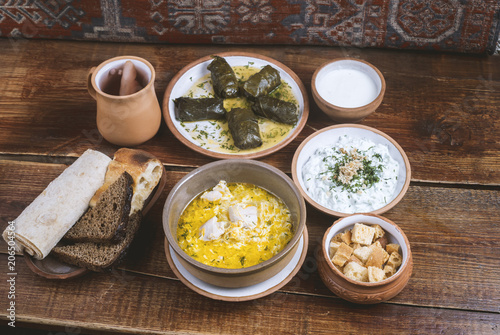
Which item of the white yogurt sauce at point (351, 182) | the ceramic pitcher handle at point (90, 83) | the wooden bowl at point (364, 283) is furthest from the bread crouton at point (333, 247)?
the ceramic pitcher handle at point (90, 83)

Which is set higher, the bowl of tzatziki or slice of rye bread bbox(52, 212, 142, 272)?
the bowl of tzatziki

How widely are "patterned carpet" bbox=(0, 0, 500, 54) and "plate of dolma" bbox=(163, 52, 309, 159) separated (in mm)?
291

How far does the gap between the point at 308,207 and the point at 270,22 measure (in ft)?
3.96

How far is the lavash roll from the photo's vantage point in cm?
210

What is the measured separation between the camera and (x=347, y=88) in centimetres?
274

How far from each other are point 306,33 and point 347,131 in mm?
783

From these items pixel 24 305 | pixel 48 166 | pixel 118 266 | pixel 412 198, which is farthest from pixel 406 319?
pixel 48 166

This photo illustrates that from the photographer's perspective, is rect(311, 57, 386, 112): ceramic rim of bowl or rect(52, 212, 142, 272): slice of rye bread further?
rect(311, 57, 386, 112): ceramic rim of bowl

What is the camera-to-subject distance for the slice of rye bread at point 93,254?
2.13 meters

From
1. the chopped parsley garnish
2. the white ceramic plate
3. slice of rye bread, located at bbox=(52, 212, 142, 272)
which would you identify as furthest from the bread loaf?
the chopped parsley garnish

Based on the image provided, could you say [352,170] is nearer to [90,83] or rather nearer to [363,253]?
[363,253]

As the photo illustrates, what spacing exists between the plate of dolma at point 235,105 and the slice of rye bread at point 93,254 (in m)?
0.63

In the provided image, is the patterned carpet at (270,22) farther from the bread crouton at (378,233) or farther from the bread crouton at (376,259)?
the bread crouton at (376,259)

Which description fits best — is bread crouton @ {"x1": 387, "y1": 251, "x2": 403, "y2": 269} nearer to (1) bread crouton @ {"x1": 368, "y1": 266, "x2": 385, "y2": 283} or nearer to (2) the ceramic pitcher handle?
(1) bread crouton @ {"x1": 368, "y1": 266, "x2": 385, "y2": 283}
